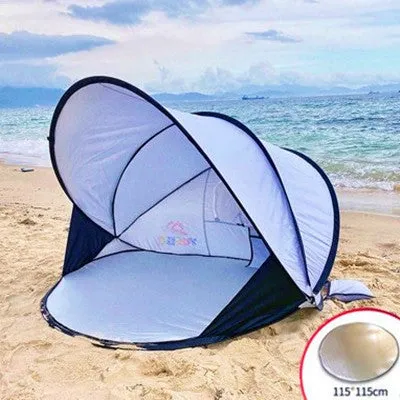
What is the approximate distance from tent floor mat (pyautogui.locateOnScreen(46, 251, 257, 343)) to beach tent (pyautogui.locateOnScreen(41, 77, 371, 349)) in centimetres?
1

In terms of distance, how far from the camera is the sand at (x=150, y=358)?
2803 mm

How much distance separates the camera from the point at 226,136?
380 centimetres

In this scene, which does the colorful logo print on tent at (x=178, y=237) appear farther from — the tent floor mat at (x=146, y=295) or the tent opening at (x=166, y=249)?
the tent floor mat at (x=146, y=295)

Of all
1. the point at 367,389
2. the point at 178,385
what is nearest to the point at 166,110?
the point at 178,385

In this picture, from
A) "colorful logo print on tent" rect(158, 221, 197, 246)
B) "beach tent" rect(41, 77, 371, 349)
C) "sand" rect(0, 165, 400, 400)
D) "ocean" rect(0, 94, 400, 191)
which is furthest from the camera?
"ocean" rect(0, 94, 400, 191)

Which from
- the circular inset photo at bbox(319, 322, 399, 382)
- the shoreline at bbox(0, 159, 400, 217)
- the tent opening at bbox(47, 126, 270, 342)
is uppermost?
the circular inset photo at bbox(319, 322, 399, 382)

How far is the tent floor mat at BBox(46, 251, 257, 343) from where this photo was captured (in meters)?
3.53

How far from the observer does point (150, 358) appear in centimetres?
314

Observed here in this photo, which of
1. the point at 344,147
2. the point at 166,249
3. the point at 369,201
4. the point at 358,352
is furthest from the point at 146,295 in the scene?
the point at 344,147

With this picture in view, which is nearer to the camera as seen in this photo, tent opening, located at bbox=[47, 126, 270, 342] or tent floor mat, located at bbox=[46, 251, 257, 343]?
tent floor mat, located at bbox=[46, 251, 257, 343]

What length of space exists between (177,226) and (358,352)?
363cm

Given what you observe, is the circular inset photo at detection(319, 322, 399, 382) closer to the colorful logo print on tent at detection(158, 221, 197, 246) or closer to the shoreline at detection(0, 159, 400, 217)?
the colorful logo print on tent at detection(158, 221, 197, 246)

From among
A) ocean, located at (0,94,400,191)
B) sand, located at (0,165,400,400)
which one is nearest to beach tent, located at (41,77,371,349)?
sand, located at (0,165,400,400)

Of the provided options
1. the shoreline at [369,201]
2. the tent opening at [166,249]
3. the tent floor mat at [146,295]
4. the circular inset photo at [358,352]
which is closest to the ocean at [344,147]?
the shoreline at [369,201]
